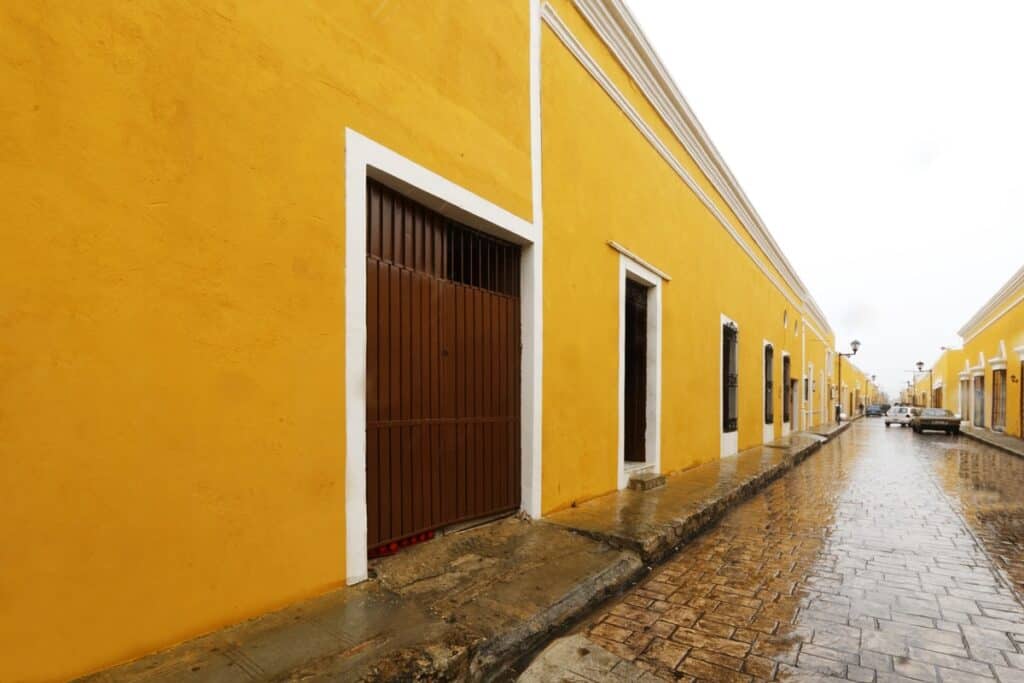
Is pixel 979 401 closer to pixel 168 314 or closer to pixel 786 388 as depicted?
pixel 786 388

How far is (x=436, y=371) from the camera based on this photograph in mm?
3820

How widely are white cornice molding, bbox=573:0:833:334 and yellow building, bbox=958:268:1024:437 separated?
39.2ft

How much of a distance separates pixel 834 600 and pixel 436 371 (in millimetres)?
3084

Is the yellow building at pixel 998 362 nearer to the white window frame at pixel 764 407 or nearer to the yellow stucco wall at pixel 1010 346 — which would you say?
the yellow stucco wall at pixel 1010 346

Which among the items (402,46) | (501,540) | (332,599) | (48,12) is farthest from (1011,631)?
(48,12)

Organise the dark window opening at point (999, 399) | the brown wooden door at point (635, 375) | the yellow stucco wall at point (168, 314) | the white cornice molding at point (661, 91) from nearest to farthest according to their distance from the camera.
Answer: the yellow stucco wall at point (168, 314) < the white cornice molding at point (661, 91) < the brown wooden door at point (635, 375) < the dark window opening at point (999, 399)

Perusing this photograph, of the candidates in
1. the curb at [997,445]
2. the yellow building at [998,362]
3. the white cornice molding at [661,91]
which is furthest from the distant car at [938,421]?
the white cornice molding at [661,91]

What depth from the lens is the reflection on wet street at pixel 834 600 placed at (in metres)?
2.69

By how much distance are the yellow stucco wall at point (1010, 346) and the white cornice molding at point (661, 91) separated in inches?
461

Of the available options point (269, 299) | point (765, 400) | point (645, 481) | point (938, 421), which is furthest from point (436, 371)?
point (938, 421)

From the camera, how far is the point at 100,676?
1938mm

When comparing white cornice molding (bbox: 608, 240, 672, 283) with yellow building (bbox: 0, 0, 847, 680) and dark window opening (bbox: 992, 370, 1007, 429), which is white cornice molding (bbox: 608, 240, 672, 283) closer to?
yellow building (bbox: 0, 0, 847, 680)

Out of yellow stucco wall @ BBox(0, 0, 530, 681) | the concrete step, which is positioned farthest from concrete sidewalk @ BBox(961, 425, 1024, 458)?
yellow stucco wall @ BBox(0, 0, 530, 681)

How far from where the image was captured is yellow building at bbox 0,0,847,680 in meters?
1.89
